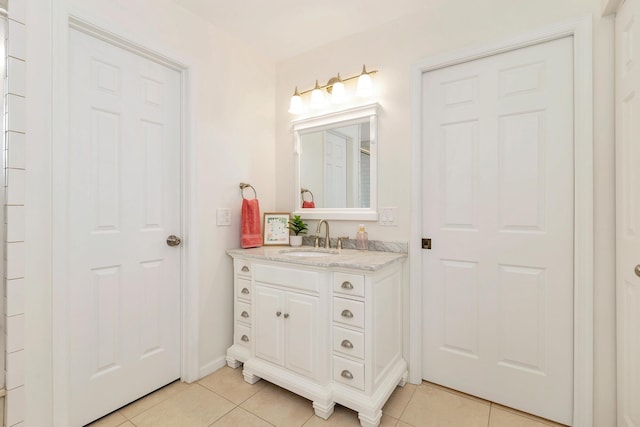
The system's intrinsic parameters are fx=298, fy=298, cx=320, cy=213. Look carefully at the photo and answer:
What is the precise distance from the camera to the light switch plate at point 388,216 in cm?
199

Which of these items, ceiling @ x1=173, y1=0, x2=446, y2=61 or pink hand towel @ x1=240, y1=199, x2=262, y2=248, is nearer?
ceiling @ x1=173, y1=0, x2=446, y2=61

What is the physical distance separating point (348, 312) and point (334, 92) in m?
1.51

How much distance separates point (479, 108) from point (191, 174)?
5.93 feet

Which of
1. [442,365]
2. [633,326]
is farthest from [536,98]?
[442,365]

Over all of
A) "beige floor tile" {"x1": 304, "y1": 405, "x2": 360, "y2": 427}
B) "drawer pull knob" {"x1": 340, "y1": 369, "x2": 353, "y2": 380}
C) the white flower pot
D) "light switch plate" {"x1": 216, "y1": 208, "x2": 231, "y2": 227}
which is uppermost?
"light switch plate" {"x1": 216, "y1": 208, "x2": 231, "y2": 227}

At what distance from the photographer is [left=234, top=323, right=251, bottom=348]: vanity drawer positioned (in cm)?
203

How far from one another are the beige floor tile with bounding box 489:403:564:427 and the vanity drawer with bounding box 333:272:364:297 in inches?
38.0

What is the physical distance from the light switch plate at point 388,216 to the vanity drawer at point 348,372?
90 cm

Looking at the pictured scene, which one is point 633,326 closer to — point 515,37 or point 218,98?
point 515,37

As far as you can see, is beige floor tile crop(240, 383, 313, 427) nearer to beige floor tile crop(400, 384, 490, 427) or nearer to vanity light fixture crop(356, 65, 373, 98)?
beige floor tile crop(400, 384, 490, 427)

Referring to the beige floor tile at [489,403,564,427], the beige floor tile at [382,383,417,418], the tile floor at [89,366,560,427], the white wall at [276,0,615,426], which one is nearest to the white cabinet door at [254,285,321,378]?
the tile floor at [89,366,560,427]

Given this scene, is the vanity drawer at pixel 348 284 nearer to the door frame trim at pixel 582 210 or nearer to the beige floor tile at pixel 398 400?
the beige floor tile at pixel 398 400

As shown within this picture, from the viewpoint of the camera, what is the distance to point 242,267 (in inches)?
81.4

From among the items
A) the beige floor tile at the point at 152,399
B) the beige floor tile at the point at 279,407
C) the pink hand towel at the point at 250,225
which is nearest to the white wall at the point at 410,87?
the pink hand towel at the point at 250,225
